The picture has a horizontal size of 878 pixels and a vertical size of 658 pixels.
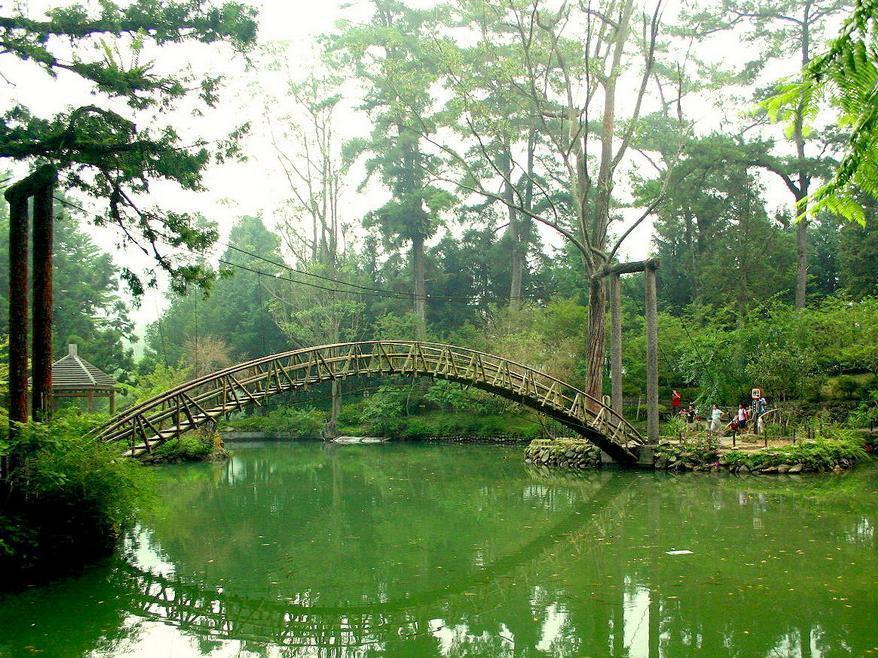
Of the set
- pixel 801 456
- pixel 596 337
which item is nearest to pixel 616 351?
pixel 596 337

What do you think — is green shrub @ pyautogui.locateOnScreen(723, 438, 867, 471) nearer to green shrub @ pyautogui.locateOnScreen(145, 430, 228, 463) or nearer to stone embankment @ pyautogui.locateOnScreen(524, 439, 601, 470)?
stone embankment @ pyautogui.locateOnScreen(524, 439, 601, 470)

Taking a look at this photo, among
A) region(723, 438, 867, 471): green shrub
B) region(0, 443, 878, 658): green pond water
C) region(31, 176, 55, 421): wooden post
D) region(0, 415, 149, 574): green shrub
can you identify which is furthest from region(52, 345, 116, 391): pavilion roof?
region(723, 438, 867, 471): green shrub

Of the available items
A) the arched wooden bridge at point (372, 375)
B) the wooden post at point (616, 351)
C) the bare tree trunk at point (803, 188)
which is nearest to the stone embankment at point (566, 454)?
the arched wooden bridge at point (372, 375)

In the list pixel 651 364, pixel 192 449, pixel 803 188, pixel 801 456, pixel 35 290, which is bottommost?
pixel 192 449

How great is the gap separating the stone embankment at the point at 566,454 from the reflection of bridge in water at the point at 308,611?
417 inches

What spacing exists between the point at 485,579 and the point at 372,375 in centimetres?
929

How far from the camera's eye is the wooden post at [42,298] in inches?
413

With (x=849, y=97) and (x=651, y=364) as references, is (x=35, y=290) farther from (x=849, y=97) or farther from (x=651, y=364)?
(x=651, y=364)

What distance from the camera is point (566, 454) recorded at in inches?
792

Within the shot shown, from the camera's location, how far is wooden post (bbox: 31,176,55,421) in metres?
10.5

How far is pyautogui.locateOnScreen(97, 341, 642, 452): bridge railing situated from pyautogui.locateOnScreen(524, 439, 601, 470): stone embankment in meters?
1.19

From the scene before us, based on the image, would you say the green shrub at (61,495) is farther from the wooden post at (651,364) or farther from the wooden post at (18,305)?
the wooden post at (651,364)

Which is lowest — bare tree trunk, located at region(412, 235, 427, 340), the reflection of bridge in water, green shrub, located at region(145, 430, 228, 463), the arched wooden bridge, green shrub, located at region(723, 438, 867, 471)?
the reflection of bridge in water

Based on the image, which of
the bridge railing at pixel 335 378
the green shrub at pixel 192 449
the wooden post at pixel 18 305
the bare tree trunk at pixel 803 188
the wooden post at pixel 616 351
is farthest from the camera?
the bare tree trunk at pixel 803 188
